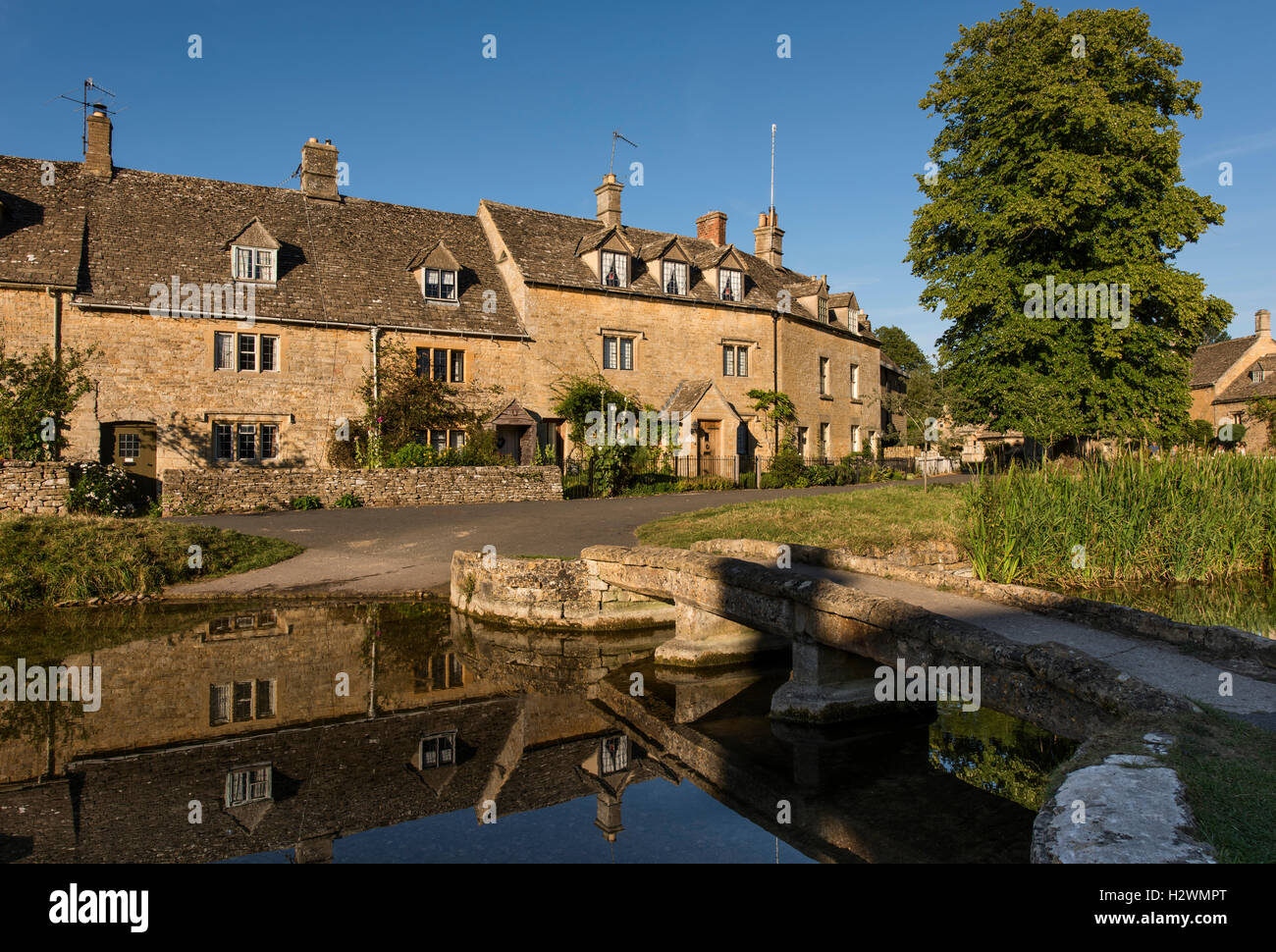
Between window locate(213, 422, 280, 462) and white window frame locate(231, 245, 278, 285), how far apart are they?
4.65 m

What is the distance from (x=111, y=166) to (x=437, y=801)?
94.0 ft

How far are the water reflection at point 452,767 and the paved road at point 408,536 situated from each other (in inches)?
129

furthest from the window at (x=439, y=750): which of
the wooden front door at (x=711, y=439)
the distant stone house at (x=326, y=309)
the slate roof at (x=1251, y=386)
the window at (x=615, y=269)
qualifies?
the slate roof at (x=1251, y=386)

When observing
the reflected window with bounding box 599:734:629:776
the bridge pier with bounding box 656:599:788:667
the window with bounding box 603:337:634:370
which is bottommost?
the reflected window with bounding box 599:734:629:776

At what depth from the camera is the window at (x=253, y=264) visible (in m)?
25.5

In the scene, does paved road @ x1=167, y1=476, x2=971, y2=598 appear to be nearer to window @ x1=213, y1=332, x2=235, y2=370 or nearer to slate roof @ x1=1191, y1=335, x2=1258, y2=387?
window @ x1=213, y1=332, x2=235, y2=370

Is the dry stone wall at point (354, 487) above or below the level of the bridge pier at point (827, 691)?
above

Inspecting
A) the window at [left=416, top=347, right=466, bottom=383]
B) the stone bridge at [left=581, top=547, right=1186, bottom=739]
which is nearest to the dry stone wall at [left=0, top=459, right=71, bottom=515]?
the window at [left=416, top=347, right=466, bottom=383]

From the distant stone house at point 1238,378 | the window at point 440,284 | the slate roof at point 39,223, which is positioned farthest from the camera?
the distant stone house at point 1238,378

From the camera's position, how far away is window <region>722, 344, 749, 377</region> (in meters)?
34.4

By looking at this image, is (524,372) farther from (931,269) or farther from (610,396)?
(931,269)

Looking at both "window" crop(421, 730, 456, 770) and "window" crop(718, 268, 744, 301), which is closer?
"window" crop(421, 730, 456, 770)

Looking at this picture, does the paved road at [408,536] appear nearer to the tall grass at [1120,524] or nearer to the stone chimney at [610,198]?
the tall grass at [1120,524]

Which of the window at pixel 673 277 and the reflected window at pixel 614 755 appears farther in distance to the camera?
the window at pixel 673 277
